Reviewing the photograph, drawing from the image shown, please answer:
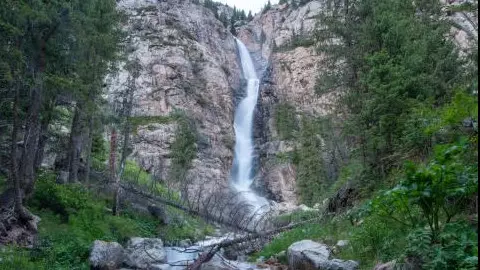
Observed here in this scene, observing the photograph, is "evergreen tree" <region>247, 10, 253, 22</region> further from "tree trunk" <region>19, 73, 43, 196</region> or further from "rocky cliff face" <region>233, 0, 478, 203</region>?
"tree trunk" <region>19, 73, 43, 196</region>

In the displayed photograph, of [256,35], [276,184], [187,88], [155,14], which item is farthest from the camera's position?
[256,35]

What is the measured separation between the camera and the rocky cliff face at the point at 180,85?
46.3 m

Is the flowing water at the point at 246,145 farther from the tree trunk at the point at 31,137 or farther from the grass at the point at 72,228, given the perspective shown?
the tree trunk at the point at 31,137

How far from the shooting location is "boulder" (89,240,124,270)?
1296 centimetres

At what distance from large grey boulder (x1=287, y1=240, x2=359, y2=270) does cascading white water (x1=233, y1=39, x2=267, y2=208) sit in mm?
32398

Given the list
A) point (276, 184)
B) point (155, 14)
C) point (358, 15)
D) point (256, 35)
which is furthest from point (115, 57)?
point (256, 35)

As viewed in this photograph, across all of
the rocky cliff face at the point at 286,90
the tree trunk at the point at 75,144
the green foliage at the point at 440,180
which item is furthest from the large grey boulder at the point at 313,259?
the rocky cliff face at the point at 286,90

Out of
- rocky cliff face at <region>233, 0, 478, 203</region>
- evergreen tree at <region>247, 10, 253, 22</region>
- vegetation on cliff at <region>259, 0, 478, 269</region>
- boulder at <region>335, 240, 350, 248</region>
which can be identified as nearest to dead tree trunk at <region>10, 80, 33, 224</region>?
vegetation on cliff at <region>259, 0, 478, 269</region>

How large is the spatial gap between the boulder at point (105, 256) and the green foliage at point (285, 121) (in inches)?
1486

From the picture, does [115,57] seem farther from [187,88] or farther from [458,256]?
[187,88]

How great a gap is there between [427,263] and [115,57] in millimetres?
19141

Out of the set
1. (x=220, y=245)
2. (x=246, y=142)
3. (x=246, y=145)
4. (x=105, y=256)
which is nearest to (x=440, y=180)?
(x=220, y=245)

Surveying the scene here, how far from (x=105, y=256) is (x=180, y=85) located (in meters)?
41.0

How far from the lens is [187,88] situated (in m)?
53.4
